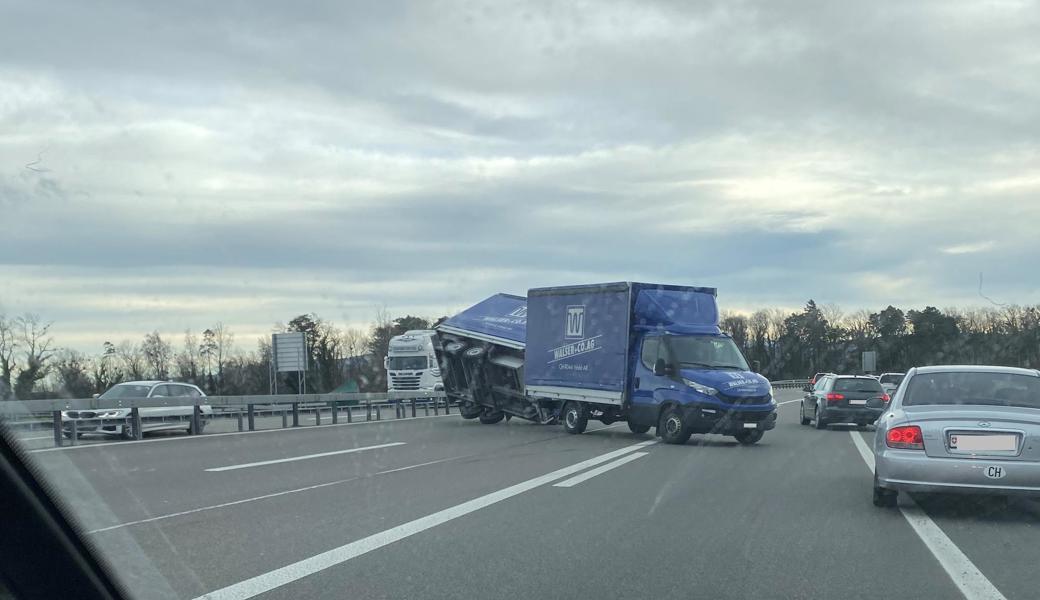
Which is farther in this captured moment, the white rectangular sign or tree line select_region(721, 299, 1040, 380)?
tree line select_region(721, 299, 1040, 380)

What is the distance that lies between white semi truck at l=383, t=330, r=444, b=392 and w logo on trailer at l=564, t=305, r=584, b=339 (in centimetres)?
1998

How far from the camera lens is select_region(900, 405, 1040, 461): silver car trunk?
29.9 ft

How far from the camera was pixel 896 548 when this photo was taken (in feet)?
26.7

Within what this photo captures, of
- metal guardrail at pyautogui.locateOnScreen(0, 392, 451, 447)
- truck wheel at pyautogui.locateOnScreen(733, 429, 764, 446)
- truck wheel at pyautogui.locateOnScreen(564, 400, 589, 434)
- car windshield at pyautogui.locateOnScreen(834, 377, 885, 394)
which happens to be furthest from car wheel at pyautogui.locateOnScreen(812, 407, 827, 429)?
metal guardrail at pyautogui.locateOnScreen(0, 392, 451, 447)

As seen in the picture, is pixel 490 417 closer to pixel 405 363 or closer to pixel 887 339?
pixel 405 363

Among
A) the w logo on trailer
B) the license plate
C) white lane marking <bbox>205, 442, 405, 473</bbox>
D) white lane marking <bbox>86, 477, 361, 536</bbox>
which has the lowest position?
white lane marking <bbox>205, 442, 405, 473</bbox>

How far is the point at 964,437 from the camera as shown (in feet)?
30.5

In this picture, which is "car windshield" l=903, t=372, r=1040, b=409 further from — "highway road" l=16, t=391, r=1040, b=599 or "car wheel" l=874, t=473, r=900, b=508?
"highway road" l=16, t=391, r=1040, b=599

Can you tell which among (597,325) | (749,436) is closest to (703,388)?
(749,436)

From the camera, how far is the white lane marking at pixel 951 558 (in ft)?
21.3

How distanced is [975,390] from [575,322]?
13.8 meters

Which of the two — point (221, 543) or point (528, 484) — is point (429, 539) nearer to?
point (221, 543)

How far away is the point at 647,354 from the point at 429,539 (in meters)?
13.4

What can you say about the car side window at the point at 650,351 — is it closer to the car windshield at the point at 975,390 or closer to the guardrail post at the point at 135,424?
the car windshield at the point at 975,390
